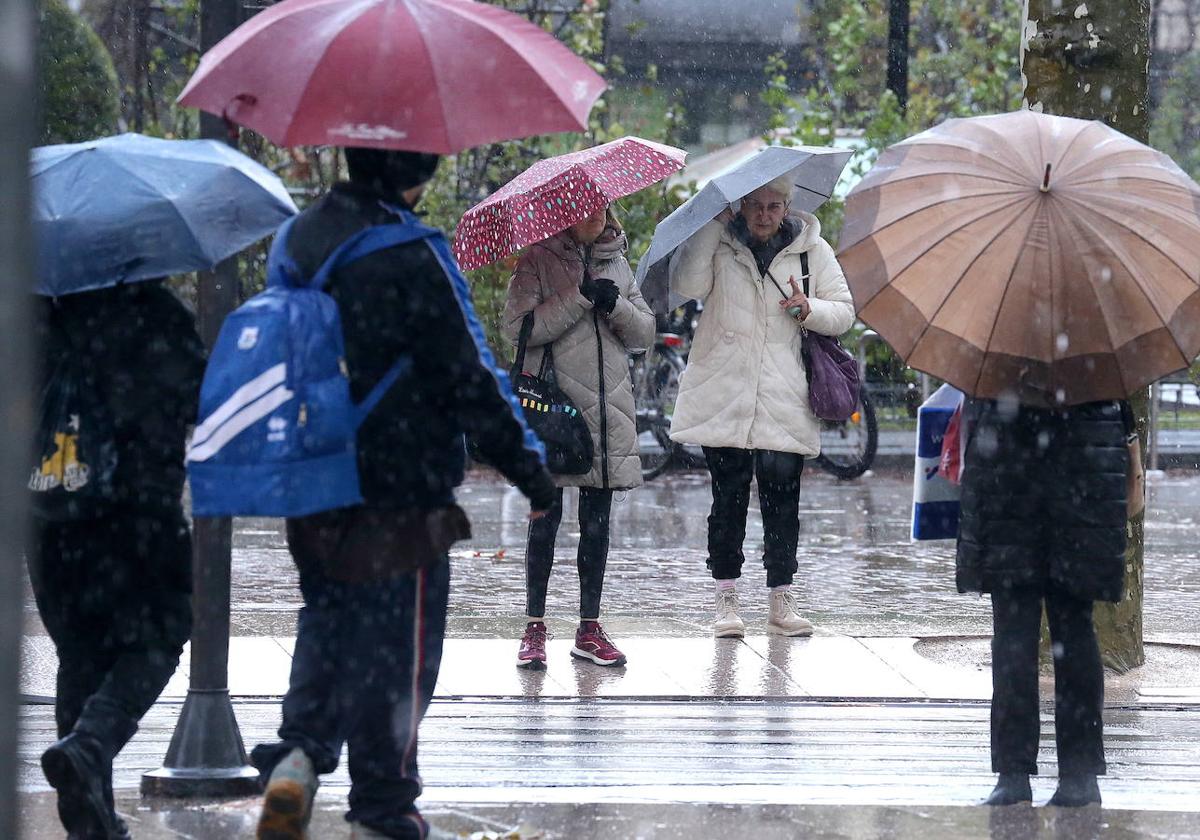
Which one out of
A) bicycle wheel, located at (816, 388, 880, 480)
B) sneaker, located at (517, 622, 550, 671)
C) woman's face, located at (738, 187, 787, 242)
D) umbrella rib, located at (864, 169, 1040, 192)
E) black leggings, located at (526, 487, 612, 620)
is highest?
woman's face, located at (738, 187, 787, 242)

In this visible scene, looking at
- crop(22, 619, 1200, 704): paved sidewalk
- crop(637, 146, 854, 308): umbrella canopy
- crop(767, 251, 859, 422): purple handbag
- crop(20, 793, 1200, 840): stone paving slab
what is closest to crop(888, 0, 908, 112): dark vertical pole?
crop(637, 146, 854, 308): umbrella canopy

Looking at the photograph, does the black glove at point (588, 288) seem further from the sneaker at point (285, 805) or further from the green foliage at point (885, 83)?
the green foliage at point (885, 83)

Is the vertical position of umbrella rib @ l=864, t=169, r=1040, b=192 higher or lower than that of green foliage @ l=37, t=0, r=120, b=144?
lower

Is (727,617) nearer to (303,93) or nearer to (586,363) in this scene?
(586,363)

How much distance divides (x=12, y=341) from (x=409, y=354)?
2.18 metres

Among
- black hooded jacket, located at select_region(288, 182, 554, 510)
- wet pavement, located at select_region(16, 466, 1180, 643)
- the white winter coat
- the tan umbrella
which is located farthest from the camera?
wet pavement, located at select_region(16, 466, 1180, 643)

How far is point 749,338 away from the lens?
7891 mm

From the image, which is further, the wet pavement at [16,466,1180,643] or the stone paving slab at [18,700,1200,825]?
the wet pavement at [16,466,1180,643]

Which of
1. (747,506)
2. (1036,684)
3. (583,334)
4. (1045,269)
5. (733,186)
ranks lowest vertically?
(1036,684)

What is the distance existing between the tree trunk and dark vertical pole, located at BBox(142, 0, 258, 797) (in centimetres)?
341

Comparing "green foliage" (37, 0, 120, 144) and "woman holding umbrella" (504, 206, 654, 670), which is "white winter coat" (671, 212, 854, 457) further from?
"green foliage" (37, 0, 120, 144)

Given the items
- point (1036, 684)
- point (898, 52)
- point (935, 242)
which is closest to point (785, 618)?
point (1036, 684)

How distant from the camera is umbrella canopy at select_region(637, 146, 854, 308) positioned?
7.64 meters

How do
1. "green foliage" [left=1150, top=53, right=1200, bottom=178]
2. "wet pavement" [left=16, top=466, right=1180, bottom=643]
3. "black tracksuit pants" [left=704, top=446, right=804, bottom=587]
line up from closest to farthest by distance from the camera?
"black tracksuit pants" [left=704, top=446, right=804, bottom=587] → "wet pavement" [left=16, top=466, right=1180, bottom=643] → "green foliage" [left=1150, top=53, right=1200, bottom=178]
